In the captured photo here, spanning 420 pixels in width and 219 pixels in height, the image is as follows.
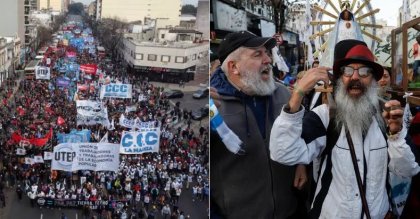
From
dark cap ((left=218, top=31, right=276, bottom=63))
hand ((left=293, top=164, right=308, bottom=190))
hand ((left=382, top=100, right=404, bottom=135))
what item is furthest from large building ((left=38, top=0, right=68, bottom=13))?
hand ((left=382, top=100, right=404, bottom=135))

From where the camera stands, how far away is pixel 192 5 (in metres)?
3.73

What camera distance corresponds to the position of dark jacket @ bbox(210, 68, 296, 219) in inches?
96.3

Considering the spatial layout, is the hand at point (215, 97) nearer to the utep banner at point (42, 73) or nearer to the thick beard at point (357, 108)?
the thick beard at point (357, 108)

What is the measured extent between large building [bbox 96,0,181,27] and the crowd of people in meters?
0.45

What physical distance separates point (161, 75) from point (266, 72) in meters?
1.72

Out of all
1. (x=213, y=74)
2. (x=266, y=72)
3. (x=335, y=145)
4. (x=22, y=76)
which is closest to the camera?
(x=335, y=145)

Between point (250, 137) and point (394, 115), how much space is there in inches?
A: 29.3

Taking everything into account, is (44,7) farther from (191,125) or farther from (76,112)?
(191,125)

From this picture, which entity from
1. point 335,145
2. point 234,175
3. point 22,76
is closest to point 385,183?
point 335,145

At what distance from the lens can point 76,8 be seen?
14.0 ft

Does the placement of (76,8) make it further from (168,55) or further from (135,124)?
(135,124)

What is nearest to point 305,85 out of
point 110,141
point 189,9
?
point 189,9

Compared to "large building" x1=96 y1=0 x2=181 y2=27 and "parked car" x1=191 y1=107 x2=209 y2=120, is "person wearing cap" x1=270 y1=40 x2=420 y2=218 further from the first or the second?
"large building" x1=96 y1=0 x2=181 y2=27

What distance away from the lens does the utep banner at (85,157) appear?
3.75 meters
